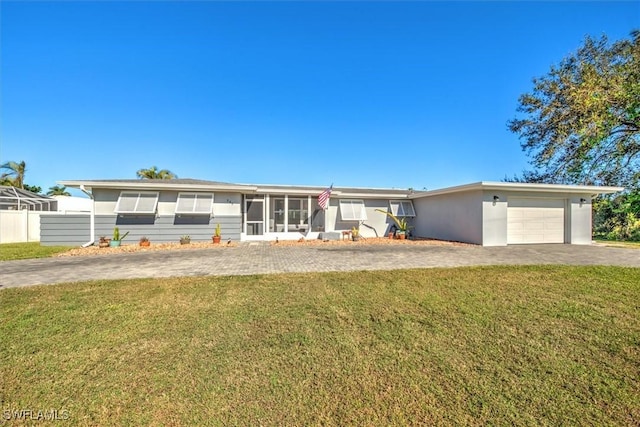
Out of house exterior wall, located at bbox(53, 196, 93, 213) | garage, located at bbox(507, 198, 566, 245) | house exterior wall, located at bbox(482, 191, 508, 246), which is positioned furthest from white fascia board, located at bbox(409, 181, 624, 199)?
house exterior wall, located at bbox(53, 196, 93, 213)

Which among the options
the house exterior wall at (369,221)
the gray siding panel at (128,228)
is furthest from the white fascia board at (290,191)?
the gray siding panel at (128,228)

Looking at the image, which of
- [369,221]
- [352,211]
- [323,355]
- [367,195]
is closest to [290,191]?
[352,211]

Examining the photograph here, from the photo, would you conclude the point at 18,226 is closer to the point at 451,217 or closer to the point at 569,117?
the point at 451,217

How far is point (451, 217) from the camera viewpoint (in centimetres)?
1633

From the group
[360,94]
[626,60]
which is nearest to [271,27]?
[360,94]

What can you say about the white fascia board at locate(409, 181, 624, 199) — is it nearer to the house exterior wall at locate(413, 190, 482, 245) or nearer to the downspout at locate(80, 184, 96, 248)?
the house exterior wall at locate(413, 190, 482, 245)

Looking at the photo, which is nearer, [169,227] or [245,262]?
[245,262]

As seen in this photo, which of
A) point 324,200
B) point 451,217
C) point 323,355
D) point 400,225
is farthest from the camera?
point 400,225

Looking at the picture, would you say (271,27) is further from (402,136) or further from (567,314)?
(567,314)

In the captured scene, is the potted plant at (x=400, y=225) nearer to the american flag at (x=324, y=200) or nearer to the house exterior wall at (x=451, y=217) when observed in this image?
the house exterior wall at (x=451, y=217)

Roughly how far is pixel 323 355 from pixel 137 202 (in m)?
14.8

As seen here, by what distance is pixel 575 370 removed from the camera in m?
3.23

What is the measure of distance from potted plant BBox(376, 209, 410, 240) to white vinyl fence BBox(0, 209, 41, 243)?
908 inches

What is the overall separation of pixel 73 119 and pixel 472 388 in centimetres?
2425
